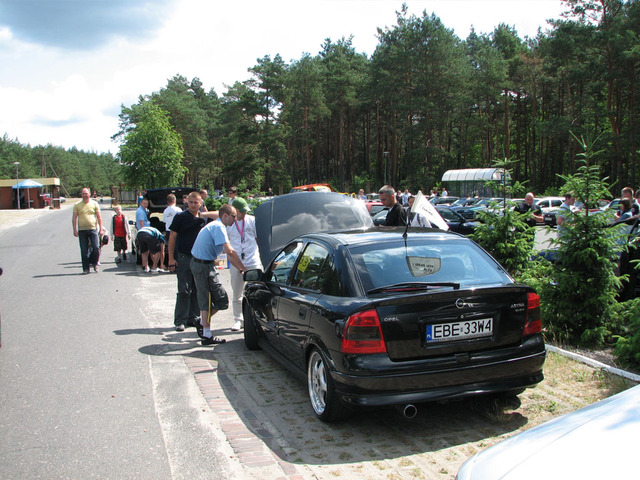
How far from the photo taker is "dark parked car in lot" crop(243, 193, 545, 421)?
387 centimetres

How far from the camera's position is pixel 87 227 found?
41.8 feet

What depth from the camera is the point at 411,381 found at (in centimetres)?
385

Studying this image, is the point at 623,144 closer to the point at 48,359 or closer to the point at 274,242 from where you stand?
the point at 274,242

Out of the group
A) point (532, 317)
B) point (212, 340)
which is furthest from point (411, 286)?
point (212, 340)

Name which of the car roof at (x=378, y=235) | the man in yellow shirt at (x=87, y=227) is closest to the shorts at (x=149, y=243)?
the man in yellow shirt at (x=87, y=227)

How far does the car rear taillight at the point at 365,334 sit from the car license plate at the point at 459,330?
0.37m

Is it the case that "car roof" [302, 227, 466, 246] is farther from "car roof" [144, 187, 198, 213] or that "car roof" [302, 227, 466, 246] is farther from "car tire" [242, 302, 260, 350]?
"car roof" [144, 187, 198, 213]

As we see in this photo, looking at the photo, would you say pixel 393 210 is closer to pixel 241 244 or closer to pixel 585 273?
pixel 241 244

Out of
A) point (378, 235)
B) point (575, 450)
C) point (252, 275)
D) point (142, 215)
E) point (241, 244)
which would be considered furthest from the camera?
point (142, 215)

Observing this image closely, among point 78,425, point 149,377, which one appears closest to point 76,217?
point 149,377

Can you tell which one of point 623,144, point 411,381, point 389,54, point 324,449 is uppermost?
point 389,54

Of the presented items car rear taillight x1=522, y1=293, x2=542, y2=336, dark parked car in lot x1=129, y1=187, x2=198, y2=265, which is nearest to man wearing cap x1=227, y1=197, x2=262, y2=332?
car rear taillight x1=522, y1=293, x2=542, y2=336

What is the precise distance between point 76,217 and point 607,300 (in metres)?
11.4

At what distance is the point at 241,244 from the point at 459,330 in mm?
4536
